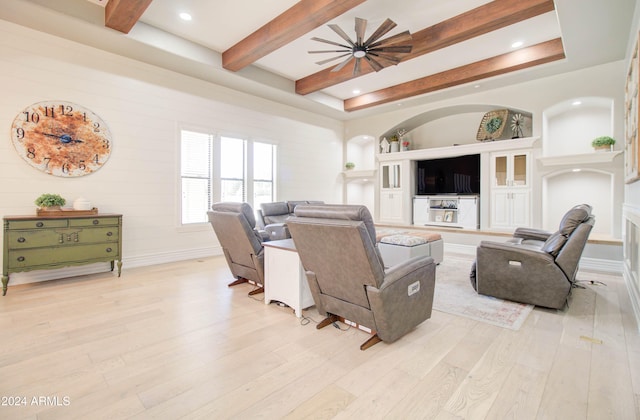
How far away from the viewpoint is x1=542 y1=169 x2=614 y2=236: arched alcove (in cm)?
538

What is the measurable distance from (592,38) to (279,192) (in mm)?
5790

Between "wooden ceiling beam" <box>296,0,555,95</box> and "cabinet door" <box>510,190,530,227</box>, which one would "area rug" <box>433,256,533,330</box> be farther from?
"wooden ceiling beam" <box>296,0,555,95</box>

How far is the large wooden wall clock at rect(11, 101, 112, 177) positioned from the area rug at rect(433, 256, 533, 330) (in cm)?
502

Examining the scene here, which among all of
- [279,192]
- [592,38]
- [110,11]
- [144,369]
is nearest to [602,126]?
[592,38]

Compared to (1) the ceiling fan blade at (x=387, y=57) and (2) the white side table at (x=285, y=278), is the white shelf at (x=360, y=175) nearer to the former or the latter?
(1) the ceiling fan blade at (x=387, y=57)

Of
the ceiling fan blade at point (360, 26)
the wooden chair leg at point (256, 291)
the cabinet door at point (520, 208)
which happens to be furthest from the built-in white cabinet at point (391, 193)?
the wooden chair leg at point (256, 291)

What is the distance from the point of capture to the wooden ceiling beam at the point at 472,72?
4.74 metres

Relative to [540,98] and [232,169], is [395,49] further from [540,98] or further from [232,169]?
[232,169]

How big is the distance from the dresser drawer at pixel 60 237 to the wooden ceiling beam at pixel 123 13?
2.63 metres

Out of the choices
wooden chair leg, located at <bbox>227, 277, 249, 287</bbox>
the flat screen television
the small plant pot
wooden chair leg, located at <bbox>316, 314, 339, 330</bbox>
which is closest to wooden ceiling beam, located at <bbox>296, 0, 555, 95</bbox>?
the small plant pot

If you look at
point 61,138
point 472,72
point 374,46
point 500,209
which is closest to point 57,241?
point 61,138

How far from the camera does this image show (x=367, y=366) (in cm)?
203

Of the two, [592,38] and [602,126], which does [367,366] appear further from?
[602,126]

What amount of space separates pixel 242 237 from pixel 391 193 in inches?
203
